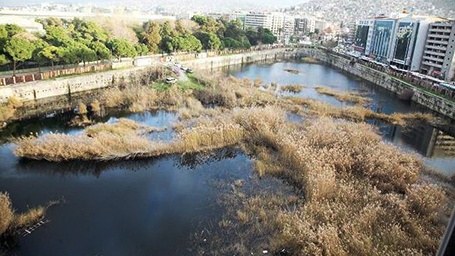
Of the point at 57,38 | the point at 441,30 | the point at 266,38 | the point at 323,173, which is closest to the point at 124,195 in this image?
the point at 323,173

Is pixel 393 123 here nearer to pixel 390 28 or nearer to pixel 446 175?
pixel 446 175

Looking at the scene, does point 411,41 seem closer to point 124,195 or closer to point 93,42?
point 93,42

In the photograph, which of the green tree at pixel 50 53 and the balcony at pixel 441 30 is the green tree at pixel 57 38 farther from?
the balcony at pixel 441 30

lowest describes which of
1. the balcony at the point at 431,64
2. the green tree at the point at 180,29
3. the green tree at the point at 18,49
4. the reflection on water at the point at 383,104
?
the reflection on water at the point at 383,104

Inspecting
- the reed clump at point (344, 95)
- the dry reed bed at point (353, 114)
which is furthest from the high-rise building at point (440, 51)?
the dry reed bed at point (353, 114)

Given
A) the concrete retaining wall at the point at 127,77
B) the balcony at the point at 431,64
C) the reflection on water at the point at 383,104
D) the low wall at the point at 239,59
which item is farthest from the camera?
the low wall at the point at 239,59

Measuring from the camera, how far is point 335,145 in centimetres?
1559

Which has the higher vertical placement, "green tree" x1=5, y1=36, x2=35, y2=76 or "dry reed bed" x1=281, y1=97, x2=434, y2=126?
"green tree" x1=5, y1=36, x2=35, y2=76

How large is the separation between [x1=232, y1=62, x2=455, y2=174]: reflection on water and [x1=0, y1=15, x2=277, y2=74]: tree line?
6.68 meters

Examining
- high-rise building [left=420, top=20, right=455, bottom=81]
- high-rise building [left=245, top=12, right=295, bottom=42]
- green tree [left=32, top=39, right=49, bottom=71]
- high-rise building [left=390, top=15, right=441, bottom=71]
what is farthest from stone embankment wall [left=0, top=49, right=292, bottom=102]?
high-rise building [left=245, top=12, right=295, bottom=42]

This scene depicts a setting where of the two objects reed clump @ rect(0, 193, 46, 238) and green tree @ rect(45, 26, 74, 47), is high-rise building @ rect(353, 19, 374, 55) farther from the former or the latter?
reed clump @ rect(0, 193, 46, 238)

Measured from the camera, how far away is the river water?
10153 mm

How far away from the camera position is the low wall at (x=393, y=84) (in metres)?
27.3

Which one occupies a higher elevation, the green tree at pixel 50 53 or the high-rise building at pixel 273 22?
the high-rise building at pixel 273 22
